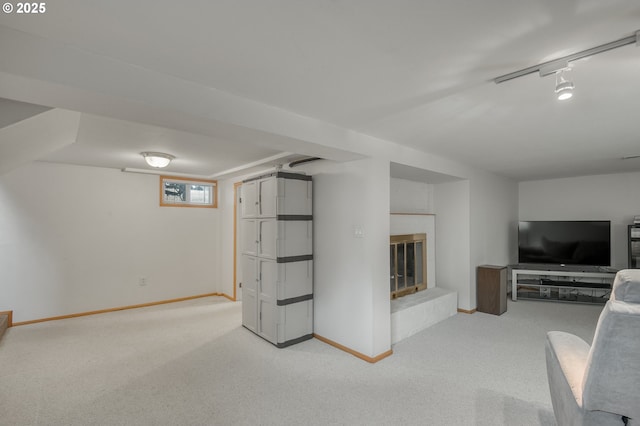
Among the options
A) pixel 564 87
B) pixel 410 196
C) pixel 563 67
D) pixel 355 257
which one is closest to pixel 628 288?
pixel 564 87

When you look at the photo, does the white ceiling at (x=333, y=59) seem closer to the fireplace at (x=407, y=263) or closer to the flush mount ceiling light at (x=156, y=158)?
the flush mount ceiling light at (x=156, y=158)

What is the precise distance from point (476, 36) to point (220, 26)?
1.18 metres

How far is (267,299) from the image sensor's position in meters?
3.55

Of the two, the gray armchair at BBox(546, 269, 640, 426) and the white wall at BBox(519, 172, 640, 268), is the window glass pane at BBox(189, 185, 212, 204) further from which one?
the white wall at BBox(519, 172, 640, 268)

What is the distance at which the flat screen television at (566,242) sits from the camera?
5.15m

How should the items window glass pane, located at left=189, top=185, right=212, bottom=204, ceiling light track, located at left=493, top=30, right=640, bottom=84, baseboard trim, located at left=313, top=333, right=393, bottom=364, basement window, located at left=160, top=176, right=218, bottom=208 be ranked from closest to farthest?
1. ceiling light track, located at left=493, top=30, right=640, bottom=84
2. baseboard trim, located at left=313, top=333, right=393, bottom=364
3. basement window, located at left=160, top=176, right=218, bottom=208
4. window glass pane, located at left=189, top=185, right=212, bottom=204

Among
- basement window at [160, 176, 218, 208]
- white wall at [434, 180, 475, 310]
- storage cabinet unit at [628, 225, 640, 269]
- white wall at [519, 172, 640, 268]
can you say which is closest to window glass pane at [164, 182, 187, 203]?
basement window at [160, 176, 218, 208]

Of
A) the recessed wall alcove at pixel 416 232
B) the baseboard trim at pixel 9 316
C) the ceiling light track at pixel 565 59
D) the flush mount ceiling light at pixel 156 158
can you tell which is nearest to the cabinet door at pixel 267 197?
the flush mount ceiling light at pixel 156 158

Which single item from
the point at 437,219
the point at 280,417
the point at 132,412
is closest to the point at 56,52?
the point at 132,412

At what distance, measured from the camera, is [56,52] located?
146 centimetres

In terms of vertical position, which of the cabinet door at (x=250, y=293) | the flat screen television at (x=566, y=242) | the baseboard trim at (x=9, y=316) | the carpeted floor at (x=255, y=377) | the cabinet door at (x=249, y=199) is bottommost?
the carpeted floor at (x=255, y=377)

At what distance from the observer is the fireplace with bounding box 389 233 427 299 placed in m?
4.22

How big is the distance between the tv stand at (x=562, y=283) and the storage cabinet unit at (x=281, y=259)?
4.06 m

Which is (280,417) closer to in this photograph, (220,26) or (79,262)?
(220,26)
